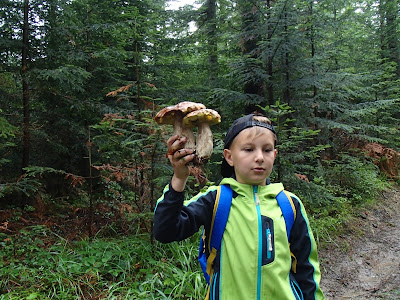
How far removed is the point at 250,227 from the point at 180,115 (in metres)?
0.80

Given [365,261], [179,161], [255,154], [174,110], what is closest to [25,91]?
[174,110]

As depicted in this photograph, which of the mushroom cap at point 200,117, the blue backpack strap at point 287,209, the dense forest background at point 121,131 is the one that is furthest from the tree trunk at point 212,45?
the blue backpack strap at point 287,209

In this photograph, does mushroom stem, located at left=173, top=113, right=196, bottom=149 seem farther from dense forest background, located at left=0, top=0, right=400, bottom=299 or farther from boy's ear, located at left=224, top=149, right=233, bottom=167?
dense forest background, located at left=0, top=0, right=400, bottom=299

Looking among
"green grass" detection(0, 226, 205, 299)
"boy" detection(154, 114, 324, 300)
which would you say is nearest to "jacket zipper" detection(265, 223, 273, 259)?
"boy" detection(154, 114, 324, 300)

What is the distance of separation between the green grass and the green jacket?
194 centimetres

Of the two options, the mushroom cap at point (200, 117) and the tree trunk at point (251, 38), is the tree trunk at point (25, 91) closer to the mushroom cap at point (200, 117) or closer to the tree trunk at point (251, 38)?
the tree trunk at point (251, 38)

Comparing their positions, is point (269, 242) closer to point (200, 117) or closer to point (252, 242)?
point (252, 242)

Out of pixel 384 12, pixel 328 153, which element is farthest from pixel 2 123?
pixel 384 12

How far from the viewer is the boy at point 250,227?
1.55 m

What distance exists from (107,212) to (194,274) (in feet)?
9.86

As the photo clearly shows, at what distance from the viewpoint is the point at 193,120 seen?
1.70 meters

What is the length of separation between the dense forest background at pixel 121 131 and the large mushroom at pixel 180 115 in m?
1.74

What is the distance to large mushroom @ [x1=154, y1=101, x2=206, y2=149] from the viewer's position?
169 cm

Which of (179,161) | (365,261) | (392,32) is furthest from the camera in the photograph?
(392,32)
